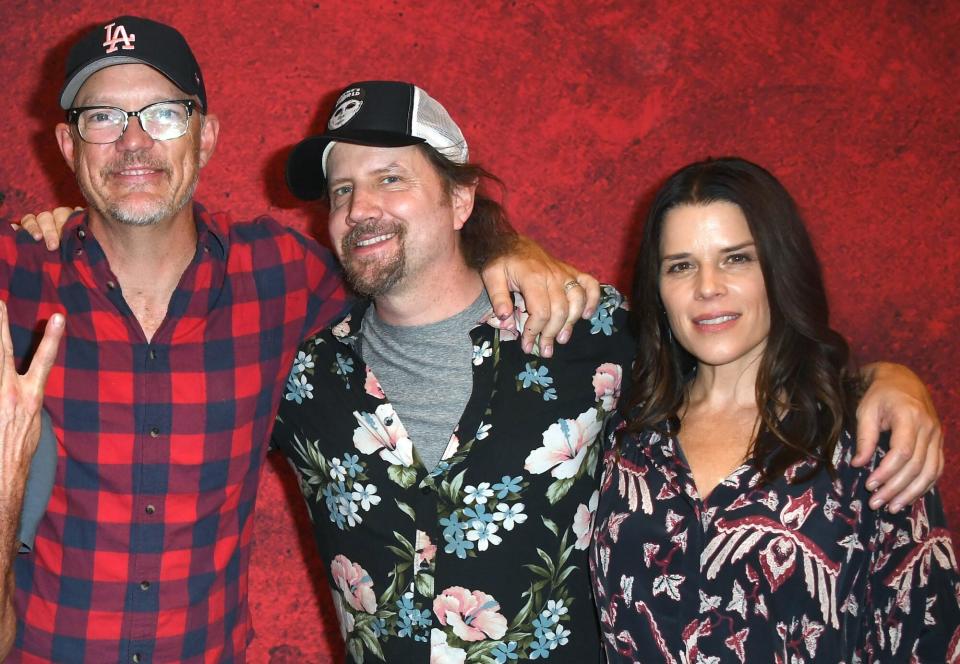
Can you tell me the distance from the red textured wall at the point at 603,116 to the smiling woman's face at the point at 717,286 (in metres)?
0.77

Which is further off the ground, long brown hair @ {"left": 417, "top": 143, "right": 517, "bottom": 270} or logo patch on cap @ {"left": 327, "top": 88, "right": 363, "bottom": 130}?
logo patch on cap @ {"left": 327, "top": 88, "right": 363, "bottom": 130}

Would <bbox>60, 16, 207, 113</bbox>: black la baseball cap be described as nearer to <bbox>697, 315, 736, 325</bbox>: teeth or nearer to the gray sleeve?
the gray sleeve

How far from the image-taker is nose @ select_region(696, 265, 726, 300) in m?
1.71

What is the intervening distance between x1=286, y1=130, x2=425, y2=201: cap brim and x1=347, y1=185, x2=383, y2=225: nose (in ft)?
0.35

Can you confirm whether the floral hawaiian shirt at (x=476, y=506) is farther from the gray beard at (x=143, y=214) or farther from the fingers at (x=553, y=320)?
the gray beard at (x=143, y=214)

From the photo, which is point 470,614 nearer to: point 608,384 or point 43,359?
point 608,384

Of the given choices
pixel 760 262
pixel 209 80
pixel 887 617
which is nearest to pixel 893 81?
pixel 760 262

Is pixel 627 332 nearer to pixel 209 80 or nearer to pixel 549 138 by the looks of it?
pixel 549 138

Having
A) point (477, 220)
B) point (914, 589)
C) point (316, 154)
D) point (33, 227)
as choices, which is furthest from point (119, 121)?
point (914, 589)

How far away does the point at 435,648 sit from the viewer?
5.88ft

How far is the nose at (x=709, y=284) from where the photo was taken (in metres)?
1.71

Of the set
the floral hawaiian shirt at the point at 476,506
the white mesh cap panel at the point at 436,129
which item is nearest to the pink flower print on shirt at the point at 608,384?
the floral hawaiian shirt at the point at 476,506

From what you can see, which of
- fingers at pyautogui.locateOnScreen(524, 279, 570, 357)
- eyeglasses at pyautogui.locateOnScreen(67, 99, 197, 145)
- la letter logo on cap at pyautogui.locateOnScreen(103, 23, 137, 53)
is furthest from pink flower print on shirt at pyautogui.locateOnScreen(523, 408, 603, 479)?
la letter logo on cap at pyautogui.locateOnScreen(103, 23, 137, 53)

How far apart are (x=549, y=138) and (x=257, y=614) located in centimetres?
151
